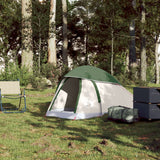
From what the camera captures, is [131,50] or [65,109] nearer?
[65,109]

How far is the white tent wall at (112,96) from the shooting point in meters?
9.96

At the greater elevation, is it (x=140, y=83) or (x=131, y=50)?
(x=131, y=50)

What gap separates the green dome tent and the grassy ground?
1.71 ft

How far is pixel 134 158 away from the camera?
16.4ft

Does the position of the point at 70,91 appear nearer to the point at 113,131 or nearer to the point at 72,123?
the point at 72,123

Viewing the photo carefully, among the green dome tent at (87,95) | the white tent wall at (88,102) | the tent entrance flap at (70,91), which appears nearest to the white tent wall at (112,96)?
the green dome tent at (87,95)

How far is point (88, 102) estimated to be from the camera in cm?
963

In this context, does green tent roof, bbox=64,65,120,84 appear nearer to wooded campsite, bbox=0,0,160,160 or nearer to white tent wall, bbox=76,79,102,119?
wooded campsite, bbox=0,0,160,160

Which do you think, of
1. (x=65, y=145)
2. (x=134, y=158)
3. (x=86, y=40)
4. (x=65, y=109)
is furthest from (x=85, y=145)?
(x=86, y=40)

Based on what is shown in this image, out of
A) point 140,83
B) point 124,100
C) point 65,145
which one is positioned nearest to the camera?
point 65,145

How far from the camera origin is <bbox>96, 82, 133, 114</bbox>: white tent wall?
32.7 feet

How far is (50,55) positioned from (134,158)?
17.5 meters

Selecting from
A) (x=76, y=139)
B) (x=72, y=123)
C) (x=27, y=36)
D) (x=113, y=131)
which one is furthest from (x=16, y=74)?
(x=76, y=139)

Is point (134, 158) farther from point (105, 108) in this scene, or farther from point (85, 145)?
point (105, 108)
